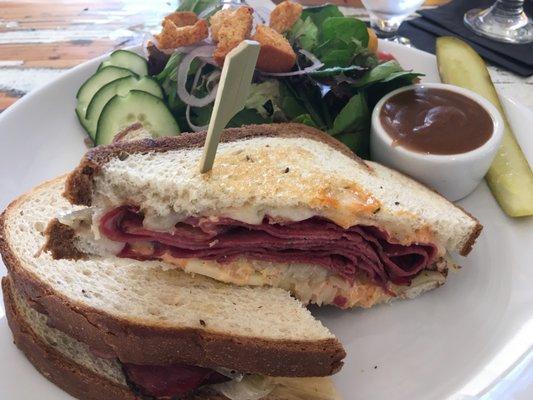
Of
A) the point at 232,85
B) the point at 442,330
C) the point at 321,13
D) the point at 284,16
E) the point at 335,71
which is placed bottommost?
the point at 442,330

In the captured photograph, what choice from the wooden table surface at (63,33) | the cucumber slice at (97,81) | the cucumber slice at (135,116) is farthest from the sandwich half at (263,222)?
the wooden table surface at (63,33)

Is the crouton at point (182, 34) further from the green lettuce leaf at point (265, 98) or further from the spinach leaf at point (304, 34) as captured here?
the spinach leaf at point (304, 34)

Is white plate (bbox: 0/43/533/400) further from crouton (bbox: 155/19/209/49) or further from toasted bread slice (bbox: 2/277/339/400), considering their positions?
crouton (bbox: 155/19/209/49)

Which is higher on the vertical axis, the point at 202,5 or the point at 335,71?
the point at 202,5

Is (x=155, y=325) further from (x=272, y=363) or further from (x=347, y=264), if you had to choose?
(x=347, y=264)

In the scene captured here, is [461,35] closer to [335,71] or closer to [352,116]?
[335,71]

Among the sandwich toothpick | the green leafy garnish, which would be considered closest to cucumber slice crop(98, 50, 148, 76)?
the green leafy garnish

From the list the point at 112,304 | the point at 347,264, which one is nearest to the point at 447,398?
the point at 347,264

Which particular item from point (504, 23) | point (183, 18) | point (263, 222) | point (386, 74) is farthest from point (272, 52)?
point (504, 23)
